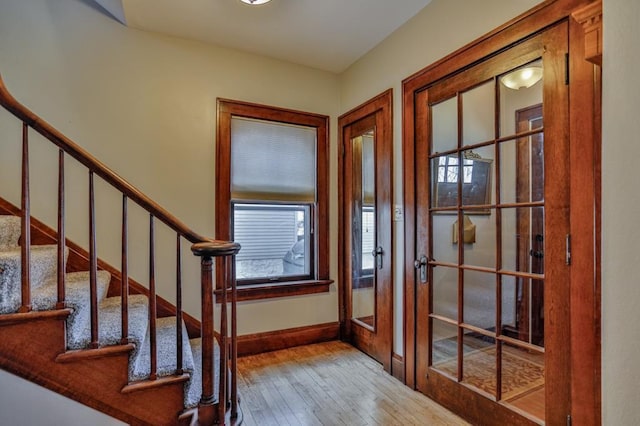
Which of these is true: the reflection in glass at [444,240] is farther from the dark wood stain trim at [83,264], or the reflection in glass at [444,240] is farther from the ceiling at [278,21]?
the dark wood stain trim at [83,264]

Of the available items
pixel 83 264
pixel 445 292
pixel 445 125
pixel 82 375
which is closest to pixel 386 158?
pixel 445 125

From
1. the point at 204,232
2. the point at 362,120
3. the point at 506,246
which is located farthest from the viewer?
the point at 362,120

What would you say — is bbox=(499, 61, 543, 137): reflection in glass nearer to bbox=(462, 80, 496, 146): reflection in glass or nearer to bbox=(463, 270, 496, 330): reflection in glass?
bbox=(462, 80, 496, 146): reflection in glass

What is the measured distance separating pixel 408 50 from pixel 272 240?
201cm

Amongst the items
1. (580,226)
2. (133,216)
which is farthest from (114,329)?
(580,226)

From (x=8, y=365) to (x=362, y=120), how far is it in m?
2.86

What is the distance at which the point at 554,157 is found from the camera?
1.53 meters

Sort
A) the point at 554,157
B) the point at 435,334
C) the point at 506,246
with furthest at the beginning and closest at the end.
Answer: the point at 435,334 → the point at 506,246 → the point at 554,157

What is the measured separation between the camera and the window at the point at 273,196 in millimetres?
2887

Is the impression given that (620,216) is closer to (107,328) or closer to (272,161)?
→ (107,328)

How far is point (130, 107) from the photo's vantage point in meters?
2.57

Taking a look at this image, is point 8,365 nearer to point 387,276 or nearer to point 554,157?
point 387,276

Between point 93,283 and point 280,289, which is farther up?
point 93,283

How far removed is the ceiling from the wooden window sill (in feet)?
7.12
